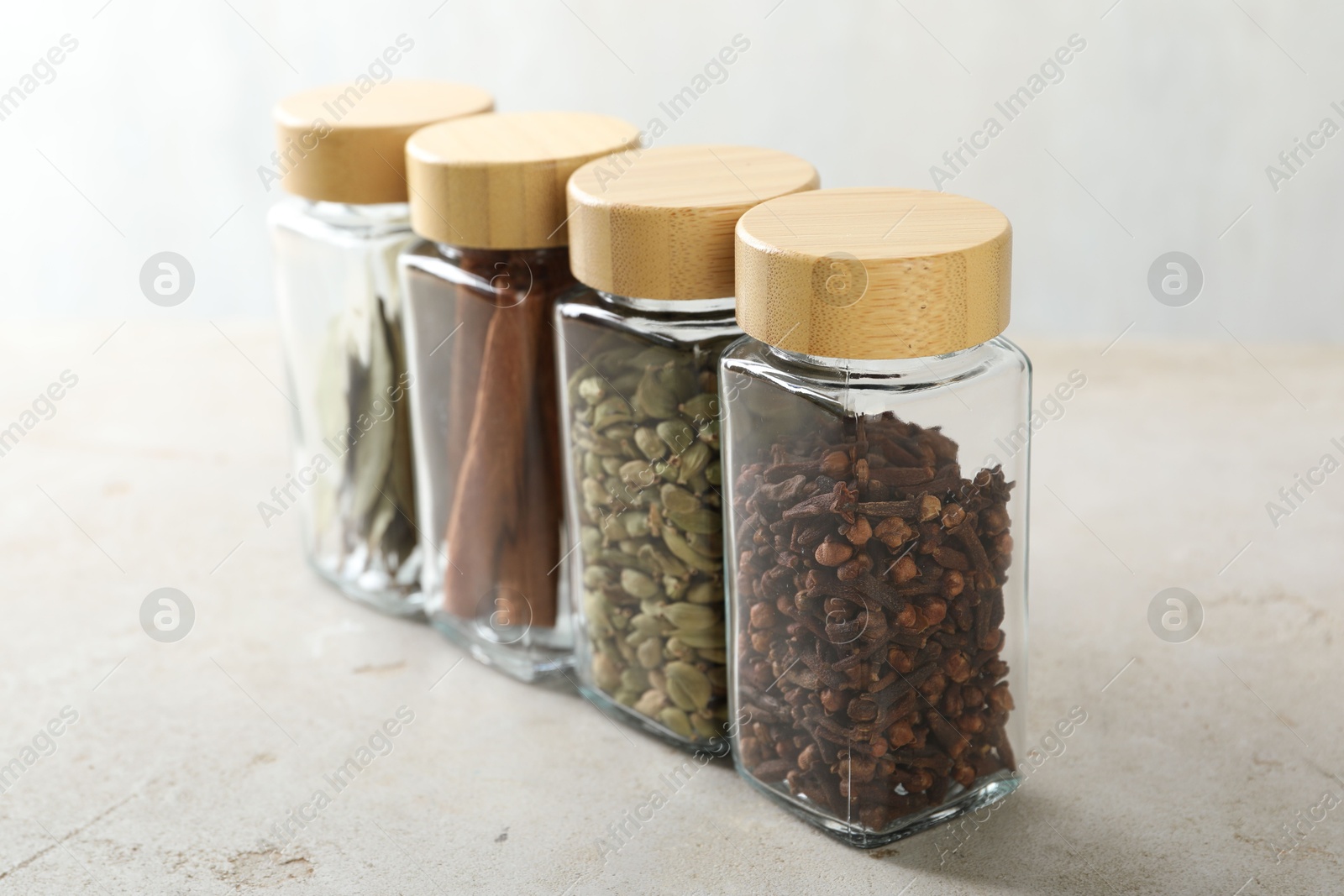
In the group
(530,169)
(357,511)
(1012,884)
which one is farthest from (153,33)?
(1012,884)

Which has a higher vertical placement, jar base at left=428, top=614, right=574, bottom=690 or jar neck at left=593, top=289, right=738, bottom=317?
jar neck at left=593, top=289, right=738, bottom=317

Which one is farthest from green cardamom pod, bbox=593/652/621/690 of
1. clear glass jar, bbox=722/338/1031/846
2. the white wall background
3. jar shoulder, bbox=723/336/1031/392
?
the white wall background

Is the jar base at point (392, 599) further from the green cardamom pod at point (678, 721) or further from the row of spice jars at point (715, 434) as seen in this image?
the green cardamom pod at point (678, 721)

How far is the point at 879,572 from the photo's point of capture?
0.61 metres

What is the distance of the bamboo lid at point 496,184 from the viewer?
72 cm

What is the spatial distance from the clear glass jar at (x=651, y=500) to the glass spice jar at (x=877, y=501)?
29 millimetres

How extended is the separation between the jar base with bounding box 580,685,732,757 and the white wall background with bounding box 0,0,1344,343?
713 mm

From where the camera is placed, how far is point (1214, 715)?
754 mm

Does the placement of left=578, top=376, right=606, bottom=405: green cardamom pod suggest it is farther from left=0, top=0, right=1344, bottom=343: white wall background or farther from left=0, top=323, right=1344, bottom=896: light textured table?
left=0, top=0, right=1344, bottom=343: white wall background

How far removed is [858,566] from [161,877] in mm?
370

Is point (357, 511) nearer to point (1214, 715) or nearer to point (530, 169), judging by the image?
point (530, 169)

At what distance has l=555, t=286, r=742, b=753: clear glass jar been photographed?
672 mm

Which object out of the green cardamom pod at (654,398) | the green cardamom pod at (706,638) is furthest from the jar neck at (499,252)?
the green cardamom pod at (706,638)

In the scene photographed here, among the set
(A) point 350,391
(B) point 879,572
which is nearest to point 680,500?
(B) point 879,572
